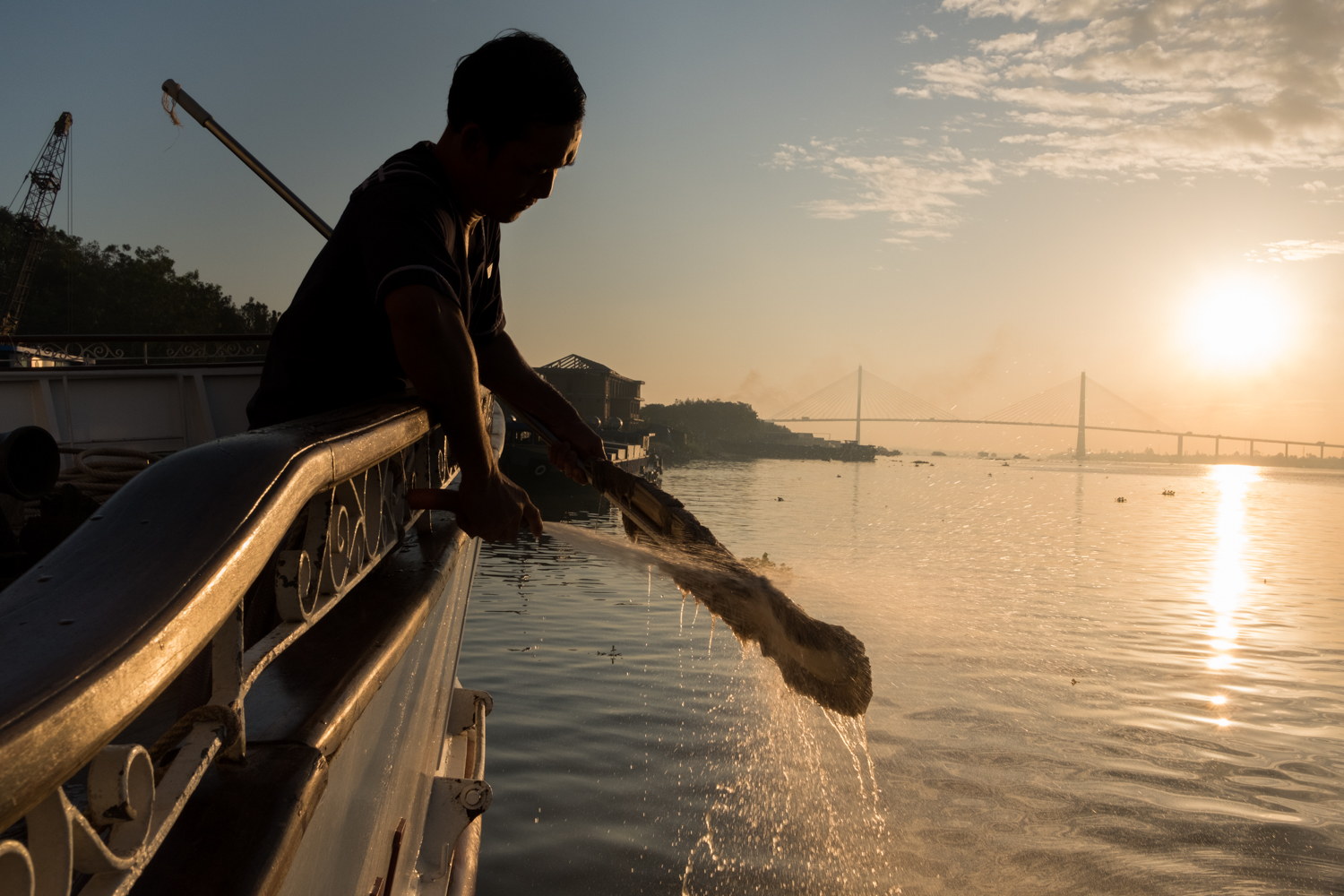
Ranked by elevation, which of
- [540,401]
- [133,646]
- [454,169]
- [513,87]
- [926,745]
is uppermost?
[513,87]

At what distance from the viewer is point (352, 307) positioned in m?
1.70

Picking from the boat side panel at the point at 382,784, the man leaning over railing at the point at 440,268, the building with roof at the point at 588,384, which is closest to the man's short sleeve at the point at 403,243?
Answer: the man leaning over railing at the point at 440,268

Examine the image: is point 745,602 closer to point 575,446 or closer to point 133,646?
point 575,446

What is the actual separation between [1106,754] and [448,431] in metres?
6.01

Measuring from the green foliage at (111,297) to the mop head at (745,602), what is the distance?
202ft

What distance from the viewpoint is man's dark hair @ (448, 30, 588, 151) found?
5.60 ft

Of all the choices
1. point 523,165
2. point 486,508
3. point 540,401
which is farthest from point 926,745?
point 523,165

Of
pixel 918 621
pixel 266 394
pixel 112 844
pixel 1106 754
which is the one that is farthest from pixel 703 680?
pixel 112 844

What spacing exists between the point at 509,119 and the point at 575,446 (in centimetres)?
124

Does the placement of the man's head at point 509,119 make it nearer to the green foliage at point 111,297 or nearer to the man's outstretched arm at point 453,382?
the man's outstretched arm at point 453,382

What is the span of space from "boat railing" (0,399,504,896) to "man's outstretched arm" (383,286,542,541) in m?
0.38

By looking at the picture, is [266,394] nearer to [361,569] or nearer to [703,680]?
[361,569]

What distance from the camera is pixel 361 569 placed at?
4.86 ft

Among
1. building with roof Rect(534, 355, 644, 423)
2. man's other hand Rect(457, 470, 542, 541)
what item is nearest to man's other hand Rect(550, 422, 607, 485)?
Answer: man's other hand Rect(457, 470, 542, 541)
